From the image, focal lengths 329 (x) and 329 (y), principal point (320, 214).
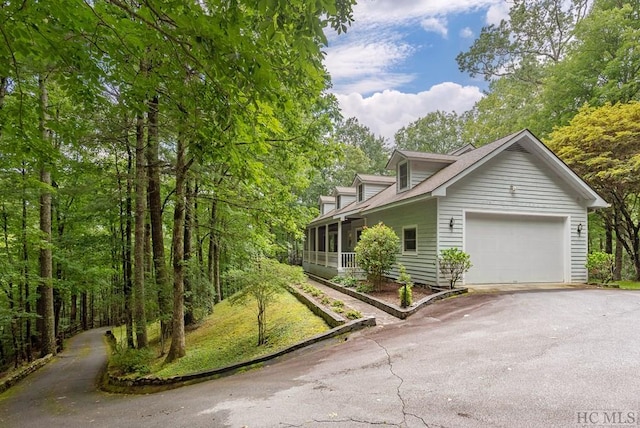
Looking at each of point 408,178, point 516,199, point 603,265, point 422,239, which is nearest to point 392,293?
point 422,239

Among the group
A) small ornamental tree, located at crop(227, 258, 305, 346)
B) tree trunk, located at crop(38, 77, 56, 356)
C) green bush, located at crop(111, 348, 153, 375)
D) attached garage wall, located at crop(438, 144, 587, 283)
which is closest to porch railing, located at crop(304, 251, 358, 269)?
attached garage wall, located at crop(438, 144, 587, 283)

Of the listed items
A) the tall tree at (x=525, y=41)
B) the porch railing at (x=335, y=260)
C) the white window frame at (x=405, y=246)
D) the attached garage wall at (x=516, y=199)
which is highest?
the tall tree at (x=525, y=41)

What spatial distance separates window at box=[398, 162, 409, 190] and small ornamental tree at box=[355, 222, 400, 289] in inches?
143

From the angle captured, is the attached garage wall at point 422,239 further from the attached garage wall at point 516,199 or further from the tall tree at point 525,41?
the tall tree at point 525,41

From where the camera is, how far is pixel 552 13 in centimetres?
2305

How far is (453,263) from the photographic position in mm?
10281

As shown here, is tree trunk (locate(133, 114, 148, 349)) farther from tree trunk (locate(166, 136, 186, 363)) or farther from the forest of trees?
tree trunk (locate(166, 136, 186, 363))

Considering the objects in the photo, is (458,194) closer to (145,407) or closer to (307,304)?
(307,304)

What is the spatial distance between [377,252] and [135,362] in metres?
7.29

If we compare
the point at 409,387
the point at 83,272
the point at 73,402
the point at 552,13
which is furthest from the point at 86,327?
the point at 552,13

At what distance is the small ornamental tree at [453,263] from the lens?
10.2 m

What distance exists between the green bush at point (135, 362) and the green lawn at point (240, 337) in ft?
0.64

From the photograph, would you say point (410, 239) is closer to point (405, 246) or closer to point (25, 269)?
point (405, 246)

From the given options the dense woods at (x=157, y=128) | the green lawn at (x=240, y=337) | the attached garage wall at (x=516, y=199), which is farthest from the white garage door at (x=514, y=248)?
the green lawn at (x=240, y=337)
